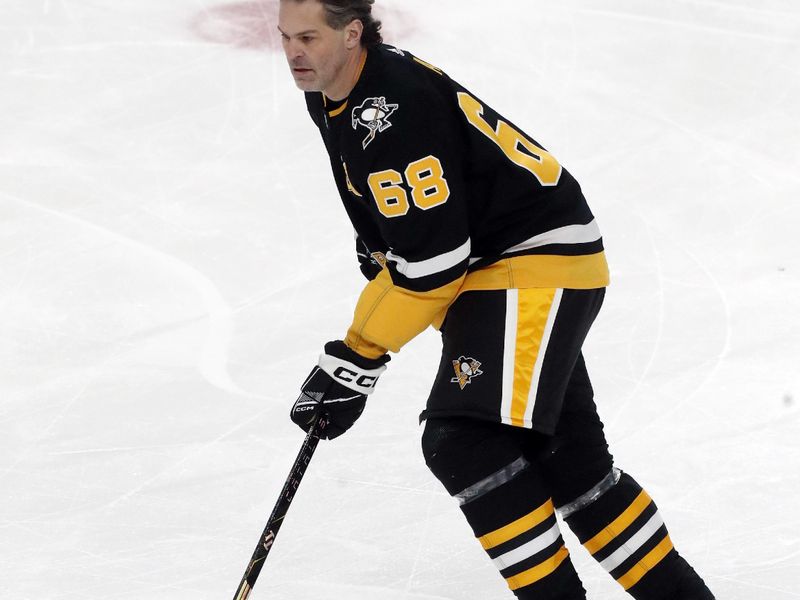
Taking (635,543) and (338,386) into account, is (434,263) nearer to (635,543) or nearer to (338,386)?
(338,386)

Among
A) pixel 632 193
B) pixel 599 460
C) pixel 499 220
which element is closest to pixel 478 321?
pixel 499 220

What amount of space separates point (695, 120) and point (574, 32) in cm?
73

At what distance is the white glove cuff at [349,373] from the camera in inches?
77.1

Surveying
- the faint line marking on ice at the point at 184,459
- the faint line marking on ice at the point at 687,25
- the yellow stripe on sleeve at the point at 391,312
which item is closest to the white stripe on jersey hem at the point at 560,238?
the yellow stripe on sleeve at the point at 391,312

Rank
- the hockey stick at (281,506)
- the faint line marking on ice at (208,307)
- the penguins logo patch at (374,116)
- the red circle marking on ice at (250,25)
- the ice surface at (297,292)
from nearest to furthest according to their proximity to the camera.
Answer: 1. the penguins logo patch at (374,116)
2. the hockey stick at (281,506)
3. the ice surface at (297,292)
4. the faint line marking on ice at (208,307)
5. the red circle marking on ice at (250,25)

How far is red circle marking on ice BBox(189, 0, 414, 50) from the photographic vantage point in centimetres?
459

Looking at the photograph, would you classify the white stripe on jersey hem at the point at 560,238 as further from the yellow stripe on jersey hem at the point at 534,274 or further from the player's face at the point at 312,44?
the player's face at the point at 312,44

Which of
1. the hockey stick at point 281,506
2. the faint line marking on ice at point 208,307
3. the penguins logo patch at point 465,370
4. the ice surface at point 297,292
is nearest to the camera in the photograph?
the penguins logo patch at point 465,370

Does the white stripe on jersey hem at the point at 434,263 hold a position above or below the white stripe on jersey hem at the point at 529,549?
above

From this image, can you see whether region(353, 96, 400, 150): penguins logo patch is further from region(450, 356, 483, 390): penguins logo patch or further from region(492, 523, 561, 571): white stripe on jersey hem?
region(492, 523, 561, 571): white stripe on jersey hem

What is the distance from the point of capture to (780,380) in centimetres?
294

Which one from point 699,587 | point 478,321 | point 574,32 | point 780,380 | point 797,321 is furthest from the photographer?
point 574,32

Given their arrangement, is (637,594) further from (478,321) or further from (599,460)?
(478,321)

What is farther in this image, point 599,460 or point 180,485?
point 180,485
